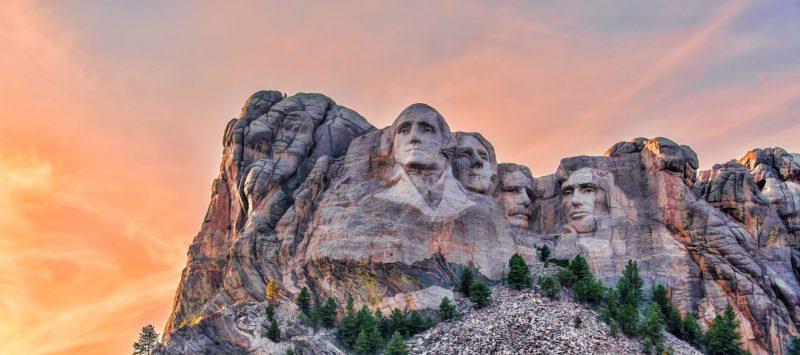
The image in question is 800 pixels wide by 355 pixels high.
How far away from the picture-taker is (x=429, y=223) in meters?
80.5

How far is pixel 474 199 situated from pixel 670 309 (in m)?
15.9

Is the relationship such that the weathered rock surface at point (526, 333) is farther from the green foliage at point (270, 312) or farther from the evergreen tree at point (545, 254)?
the green foliage at point (270, 312)

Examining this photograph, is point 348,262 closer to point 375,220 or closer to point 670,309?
point 375,220

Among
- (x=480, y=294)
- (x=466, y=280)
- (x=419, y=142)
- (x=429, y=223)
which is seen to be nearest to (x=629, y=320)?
(x=480, y=294)

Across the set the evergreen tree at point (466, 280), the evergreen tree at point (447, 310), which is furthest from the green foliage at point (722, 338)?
the evergreen tree at point (447, 310)

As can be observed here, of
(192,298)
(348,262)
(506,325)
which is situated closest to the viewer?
(506,325)

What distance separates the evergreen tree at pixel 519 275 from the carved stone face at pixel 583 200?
10.5 m

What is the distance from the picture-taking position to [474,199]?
3305 inches

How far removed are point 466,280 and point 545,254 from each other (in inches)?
367

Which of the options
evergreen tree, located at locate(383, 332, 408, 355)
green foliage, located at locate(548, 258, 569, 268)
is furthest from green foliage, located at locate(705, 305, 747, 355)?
evergreen tree, located at locate(383, 332, 408, 355)

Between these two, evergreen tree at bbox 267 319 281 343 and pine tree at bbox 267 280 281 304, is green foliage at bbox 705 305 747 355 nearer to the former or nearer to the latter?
evergreen tree at bbox 267 319 281 343

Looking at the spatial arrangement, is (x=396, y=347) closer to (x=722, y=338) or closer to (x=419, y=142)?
(x=419, y=142)

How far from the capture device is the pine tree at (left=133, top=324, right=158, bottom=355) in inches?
3305

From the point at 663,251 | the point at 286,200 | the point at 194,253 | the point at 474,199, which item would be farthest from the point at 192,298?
the point at 663,251
